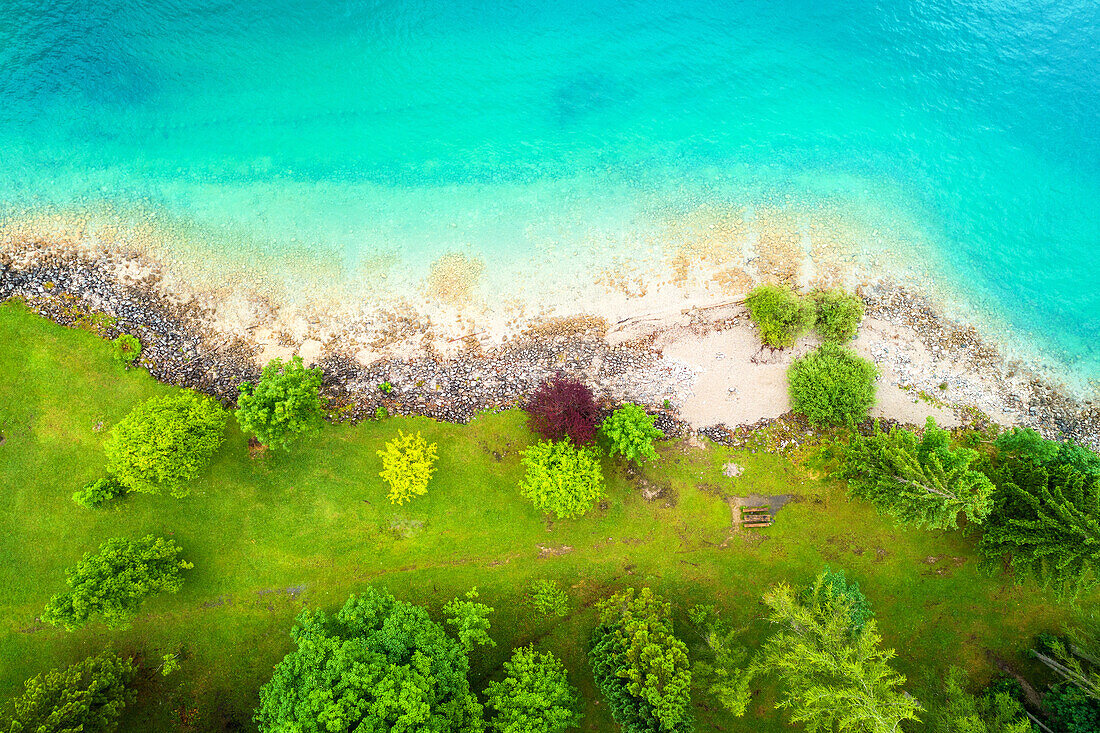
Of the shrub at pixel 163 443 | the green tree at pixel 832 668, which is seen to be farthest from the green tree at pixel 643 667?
the shrub at pixel 163 443

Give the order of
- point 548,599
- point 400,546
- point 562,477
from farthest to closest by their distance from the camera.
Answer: point 400,546 → point 548,599 → point 562,477

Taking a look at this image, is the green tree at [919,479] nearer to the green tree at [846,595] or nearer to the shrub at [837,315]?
the green tree at [846,595]

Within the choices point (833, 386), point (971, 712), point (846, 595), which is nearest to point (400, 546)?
point (846, 595)

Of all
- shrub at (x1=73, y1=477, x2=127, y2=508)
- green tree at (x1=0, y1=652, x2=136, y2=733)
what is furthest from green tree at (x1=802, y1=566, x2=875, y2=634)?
shrub at (x1=73, y1=477, x2=127, y2=508)

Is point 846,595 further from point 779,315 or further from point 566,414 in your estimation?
point 566,414

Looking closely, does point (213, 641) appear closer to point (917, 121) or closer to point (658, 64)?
point (658, 64)

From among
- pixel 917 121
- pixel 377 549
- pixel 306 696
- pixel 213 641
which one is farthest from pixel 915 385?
pixel 213 641
